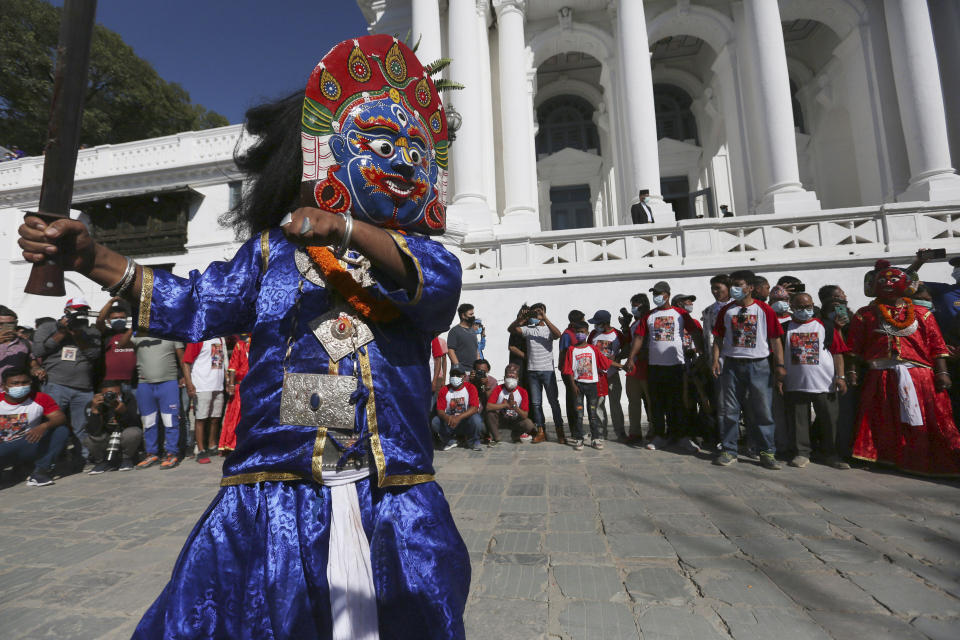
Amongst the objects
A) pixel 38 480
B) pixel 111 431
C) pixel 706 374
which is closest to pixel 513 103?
pixel 706 374

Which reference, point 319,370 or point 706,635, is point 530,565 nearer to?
point 706,635

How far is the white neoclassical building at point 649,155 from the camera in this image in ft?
31.1

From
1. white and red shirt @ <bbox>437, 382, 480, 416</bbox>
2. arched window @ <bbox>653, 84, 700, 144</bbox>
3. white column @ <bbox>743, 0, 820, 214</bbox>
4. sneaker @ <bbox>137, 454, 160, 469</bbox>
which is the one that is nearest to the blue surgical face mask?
sneaker @ <bbox>137, 454, 160, 469</bbox>

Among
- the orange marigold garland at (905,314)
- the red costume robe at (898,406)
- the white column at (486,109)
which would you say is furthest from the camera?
the white column at (486,109)

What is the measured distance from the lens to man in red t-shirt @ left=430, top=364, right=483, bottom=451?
632 centimetres

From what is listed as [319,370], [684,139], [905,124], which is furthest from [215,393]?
[684,139]

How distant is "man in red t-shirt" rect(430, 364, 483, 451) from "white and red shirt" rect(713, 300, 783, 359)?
3.26 meters

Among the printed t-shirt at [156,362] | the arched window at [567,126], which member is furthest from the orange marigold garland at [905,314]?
the arched window at [567,126]

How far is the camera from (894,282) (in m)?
4.44

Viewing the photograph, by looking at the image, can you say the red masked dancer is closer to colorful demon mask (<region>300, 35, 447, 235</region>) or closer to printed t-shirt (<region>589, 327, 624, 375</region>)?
printed t-shirt (<region>589, 327, 624, 375</region>)

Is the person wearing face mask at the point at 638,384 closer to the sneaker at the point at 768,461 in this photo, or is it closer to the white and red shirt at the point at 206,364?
the sneaker at the point at 768,461

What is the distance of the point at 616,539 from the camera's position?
2938 mm

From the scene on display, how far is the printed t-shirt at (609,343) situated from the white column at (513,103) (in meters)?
6.46

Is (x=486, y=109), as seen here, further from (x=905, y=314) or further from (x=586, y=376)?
(x=905, y=314)
